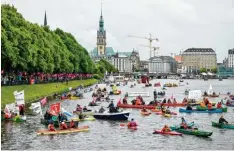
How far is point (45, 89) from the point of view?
101 metres

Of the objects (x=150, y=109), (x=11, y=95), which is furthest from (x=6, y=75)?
(x=150, y=109)

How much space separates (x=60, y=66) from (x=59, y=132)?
87308mm

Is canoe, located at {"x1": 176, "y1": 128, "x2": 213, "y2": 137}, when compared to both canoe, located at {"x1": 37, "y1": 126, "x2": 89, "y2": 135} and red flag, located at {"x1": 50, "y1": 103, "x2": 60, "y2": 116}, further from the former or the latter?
red flag, located at {"x1": 50, "y1": 103, "x2": 60, "y2": 116}

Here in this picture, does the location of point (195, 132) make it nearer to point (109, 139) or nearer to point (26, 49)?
point (109, 139)

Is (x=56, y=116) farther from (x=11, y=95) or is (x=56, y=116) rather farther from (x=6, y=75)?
(x=6, y=75)

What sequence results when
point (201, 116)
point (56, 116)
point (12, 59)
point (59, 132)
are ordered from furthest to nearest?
point (12, 59) → point (201, 116) → point (56, 116) → point (59, 132)

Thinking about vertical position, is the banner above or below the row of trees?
below

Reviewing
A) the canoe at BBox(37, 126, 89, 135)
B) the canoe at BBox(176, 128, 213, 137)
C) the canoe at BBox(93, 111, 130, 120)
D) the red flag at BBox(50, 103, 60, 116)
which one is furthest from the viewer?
the canoe at BBox(93, 111, 130, 120)

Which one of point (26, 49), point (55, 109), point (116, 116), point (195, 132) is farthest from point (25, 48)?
point (195, 132)

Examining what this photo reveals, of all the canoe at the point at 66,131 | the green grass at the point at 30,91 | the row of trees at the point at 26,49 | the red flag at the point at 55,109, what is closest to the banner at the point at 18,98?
the red flag at the point at 55,109

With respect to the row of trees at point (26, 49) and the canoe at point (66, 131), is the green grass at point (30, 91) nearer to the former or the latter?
the row of trees at point (26, 49)

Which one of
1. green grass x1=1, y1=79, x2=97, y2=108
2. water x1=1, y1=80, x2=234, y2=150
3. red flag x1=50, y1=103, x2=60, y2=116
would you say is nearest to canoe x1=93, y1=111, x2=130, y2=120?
water x1=1, y1=80, x2=234, y2=150

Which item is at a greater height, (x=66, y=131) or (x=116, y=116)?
(x=116, y=116)

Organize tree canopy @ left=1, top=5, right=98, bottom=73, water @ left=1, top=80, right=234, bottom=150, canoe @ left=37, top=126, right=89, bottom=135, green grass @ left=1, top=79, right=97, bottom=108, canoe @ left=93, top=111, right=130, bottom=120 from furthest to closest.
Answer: tree canopy @ left=1, top=5, right=98, bottom=73
green grass @ left=1, top=79, right=97, bottom=108
canoe @ left=93, top=111, right=130, bottom=120
canoe @ left=37, top=126, right=89, bottom=135
water @ left=1, top=80, right=234, bottom=150
